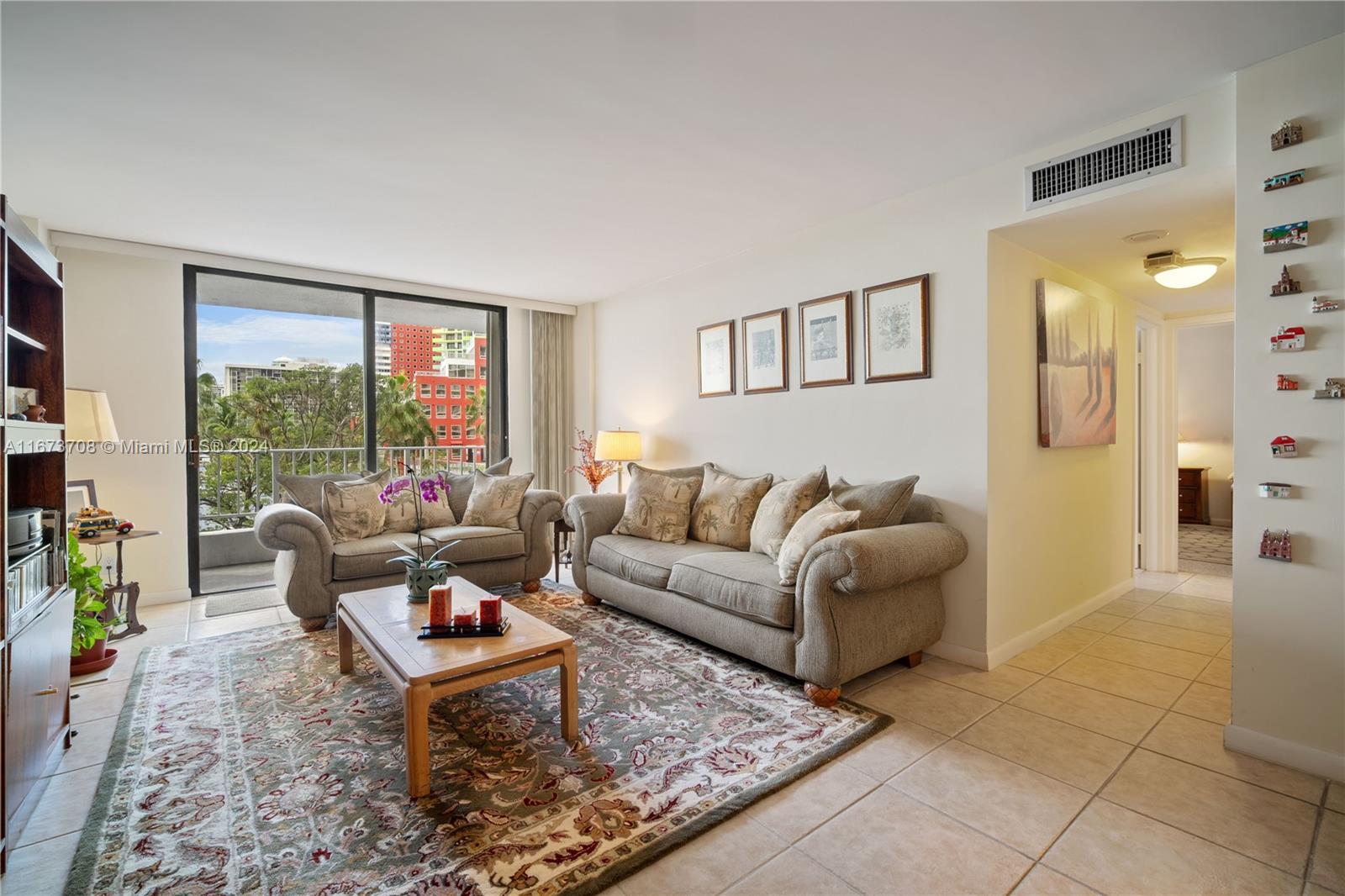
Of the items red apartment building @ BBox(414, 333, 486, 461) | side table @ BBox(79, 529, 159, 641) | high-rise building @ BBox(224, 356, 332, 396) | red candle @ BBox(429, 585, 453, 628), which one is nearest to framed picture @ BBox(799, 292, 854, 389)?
red candle @ BBox(429, 585, 453, 628)

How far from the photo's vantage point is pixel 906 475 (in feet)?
10.9

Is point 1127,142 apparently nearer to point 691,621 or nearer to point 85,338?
point 691,621

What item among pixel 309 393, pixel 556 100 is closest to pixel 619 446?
pixel 309 393

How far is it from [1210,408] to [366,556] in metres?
9.18

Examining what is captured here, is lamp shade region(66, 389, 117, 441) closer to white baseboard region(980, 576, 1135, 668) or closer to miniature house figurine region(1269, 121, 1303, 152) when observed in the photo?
white baseboard region(980, 576, 1135, 668)

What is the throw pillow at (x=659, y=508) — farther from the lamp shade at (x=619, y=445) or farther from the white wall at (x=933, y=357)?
the lamp shade at (x=619, y=445)

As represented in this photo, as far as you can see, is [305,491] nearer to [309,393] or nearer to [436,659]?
[309,393]

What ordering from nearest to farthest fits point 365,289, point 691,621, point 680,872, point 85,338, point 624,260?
1. point 680,872
2. point 691,621
3. point 85,338
4. point 624,260
5. point 365,289

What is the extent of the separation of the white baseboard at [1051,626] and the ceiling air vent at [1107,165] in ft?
7.08

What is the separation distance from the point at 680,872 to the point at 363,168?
317cm

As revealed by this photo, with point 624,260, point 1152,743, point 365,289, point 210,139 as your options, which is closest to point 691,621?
point 1152,743

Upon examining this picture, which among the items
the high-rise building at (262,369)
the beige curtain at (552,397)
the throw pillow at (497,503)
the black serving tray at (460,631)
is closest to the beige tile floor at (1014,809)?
the black serving tray at (460,631)

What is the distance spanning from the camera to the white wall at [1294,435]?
80.4 inches

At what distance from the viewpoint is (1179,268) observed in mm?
3156
